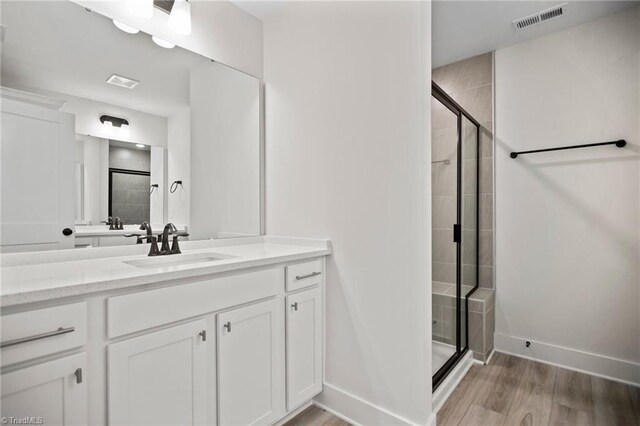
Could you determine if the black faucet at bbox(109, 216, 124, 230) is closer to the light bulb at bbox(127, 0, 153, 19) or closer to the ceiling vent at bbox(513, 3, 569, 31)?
the light bulb at bbox(127, 0, 153, 19)

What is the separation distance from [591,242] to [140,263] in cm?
285

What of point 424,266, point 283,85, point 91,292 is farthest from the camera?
point 283,85

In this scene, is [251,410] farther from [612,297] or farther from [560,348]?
[612,297]

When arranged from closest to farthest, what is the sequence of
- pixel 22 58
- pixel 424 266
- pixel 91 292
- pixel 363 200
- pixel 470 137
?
pixel 91 292, pixel 22 58, pixel 424 266, pixel 363 200, pixel 470 137

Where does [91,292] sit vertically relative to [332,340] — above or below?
above

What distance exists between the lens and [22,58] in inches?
52.2

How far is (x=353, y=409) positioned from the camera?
1697mm

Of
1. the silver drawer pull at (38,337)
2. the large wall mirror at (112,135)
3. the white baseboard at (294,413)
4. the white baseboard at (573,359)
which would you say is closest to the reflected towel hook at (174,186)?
the large wall mirror at (112,135)

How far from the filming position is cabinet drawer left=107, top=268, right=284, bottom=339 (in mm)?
1050

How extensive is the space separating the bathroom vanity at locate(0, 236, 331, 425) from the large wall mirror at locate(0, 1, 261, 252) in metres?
0.20

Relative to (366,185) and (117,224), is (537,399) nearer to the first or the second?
(366,185)

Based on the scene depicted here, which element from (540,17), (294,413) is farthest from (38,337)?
(540,17)

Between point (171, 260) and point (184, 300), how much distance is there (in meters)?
0.48

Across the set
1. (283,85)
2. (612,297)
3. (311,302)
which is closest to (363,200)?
(311,302)
